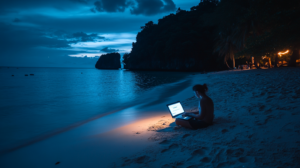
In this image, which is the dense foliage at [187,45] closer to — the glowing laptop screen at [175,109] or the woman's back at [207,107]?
the glowing laptop screen at [175,109]

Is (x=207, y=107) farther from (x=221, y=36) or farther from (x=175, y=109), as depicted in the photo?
(x=221, y=36)

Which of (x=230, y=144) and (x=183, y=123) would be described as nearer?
(x=230, y=144)

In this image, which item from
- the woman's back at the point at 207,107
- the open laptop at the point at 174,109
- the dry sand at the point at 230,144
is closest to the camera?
the dry sand at the point at 230,144

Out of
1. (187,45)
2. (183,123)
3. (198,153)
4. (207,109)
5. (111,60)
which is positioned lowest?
(198,153)

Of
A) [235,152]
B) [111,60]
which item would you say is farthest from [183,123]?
[111,60]

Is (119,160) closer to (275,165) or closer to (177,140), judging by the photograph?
(177,140)

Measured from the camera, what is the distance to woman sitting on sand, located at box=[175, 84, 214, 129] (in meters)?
3.60

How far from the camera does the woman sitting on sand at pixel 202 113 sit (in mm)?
3602

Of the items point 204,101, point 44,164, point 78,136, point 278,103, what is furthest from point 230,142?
point 78,136

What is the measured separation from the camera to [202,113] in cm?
370

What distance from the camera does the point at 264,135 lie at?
3049mm

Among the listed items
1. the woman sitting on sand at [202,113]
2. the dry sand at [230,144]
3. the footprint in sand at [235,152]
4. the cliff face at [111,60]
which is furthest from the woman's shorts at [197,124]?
the cliff face at [111,60]

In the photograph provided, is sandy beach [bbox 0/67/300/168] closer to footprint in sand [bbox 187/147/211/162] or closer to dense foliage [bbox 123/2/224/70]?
footprint in sand [bbox 187/147/211/162]

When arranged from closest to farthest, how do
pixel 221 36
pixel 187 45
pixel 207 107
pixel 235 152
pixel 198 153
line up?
pixel 235 152
pixel 198 153
pixel 207 107
pixel 221 36
pixel 187 45
